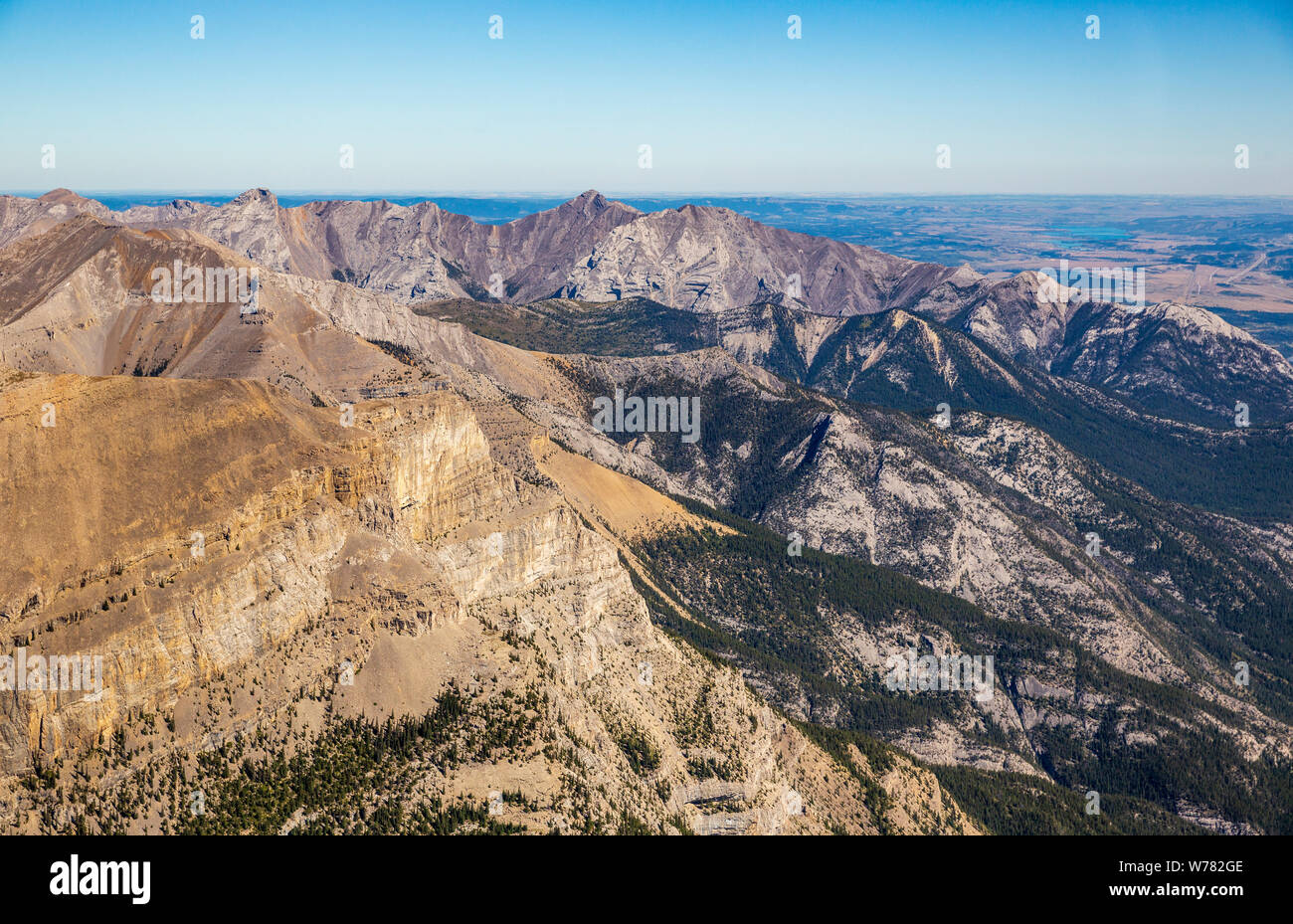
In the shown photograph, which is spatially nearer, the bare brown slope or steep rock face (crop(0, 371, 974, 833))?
steep rock face (crop(0, 371, 974, 833))

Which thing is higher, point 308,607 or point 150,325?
point 150,325

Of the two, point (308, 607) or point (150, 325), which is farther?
point (150, 325)

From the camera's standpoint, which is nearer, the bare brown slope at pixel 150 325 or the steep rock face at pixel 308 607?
the steep rock face at pixel 308 607

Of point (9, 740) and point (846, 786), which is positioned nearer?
point (9, 740)

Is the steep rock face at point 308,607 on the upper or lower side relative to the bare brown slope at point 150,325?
lower

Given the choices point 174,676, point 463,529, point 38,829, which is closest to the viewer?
point 38,829

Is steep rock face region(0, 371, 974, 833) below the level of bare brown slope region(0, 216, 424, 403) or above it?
below

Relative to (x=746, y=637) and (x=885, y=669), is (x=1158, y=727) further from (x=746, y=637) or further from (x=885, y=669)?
(x=746, y=637)

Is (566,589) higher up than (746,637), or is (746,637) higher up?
(566,589)
